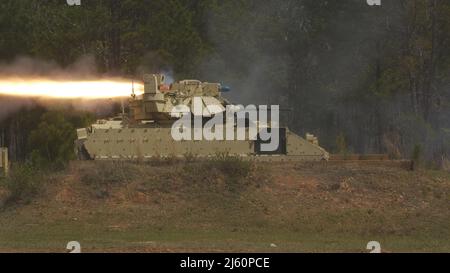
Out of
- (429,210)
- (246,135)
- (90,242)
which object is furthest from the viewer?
(246,135)

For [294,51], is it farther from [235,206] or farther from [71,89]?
[235,206]

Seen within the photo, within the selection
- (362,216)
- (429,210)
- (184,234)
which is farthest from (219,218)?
(429,210)

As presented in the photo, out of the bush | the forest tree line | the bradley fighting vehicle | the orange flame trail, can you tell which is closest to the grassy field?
the bush

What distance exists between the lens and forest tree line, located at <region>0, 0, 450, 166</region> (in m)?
49.5

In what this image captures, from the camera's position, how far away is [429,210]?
2745cm

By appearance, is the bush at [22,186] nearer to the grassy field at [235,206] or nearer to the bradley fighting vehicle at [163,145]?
the grassy field at [235,206]

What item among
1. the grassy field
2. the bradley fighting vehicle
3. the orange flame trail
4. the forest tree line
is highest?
the forest tree line

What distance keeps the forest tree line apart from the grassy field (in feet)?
57.9

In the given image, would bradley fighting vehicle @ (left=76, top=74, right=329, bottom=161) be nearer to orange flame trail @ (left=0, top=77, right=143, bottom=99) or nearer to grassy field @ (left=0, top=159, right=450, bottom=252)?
grassy field @ (left=0, top=159, right=450, bottom=252)

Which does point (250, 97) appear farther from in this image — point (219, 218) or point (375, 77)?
point (219, 218)

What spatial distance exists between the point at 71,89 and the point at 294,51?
2370cm

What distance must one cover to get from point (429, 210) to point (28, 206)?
31.7 feet

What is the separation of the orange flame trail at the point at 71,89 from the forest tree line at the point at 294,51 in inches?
466

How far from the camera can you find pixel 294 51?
56188mm
